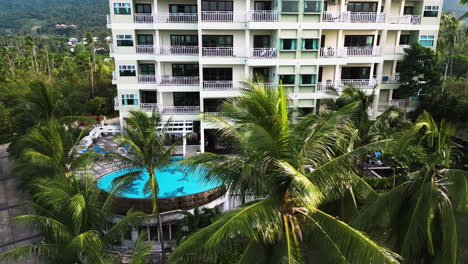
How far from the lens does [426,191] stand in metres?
6.73

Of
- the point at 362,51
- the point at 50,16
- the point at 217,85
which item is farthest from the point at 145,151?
the point at 50,16

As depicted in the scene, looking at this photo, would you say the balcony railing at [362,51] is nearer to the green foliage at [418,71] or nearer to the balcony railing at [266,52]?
the green foliage at [418,71]

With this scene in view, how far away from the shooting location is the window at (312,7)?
2097cm

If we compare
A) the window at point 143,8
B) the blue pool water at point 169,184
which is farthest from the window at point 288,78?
the window at point 143,8

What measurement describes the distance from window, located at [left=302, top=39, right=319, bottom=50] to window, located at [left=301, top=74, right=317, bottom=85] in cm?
189

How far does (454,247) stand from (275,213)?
11.8 feet

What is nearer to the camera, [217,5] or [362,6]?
[217,5]

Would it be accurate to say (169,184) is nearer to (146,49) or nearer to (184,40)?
(146,49)

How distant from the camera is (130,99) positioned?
24000 mm

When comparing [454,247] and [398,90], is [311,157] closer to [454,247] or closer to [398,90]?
[454,247]

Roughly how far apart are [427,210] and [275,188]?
317 cm

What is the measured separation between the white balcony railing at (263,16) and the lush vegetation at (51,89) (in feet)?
41.1

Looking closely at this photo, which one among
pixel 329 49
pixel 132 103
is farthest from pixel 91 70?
pixel 329 49

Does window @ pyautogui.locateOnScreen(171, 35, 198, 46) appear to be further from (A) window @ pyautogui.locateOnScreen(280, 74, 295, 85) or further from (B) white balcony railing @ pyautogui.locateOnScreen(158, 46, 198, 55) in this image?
(A) window @ pyautogui.locateOnScreen(280, 74, 295, 85)
